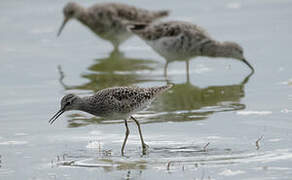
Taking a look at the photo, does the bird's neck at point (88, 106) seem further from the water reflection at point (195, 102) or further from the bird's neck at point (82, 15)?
the bird's neck at point (82, 15)

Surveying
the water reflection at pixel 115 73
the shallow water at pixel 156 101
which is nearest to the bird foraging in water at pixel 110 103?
the shallow water at pixel 156 101

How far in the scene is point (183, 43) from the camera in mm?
13820

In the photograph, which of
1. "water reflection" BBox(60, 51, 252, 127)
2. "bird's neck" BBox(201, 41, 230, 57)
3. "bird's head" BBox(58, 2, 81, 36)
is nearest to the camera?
"water reflection" BBox(60, 51, 252, 127)

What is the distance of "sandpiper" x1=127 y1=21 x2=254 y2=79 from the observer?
13836 mm

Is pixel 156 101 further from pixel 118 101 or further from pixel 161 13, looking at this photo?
pixel 161 13

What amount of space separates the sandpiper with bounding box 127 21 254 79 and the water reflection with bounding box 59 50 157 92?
0.65 m

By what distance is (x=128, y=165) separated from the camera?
852 centimetres

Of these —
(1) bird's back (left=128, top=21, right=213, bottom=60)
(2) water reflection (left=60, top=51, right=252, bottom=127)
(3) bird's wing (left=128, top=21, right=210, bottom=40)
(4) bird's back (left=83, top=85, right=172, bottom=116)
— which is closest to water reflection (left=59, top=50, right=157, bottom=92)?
(2) water reflection (left=60, top=51, right=252, bottom=127)

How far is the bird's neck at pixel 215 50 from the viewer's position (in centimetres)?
1420

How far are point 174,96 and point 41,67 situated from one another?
3.54m

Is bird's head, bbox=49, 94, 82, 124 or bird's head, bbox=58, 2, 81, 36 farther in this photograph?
bird's head, bbox=58, 2, 81, 36

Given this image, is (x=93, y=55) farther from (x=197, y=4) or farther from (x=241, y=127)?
(x=241, y=127)

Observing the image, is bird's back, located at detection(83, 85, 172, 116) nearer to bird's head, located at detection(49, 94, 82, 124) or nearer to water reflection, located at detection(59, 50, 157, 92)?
bird's head, located at detection(49, 94, 82, 124)

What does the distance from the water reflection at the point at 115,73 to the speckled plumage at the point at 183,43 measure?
0.66 metres
